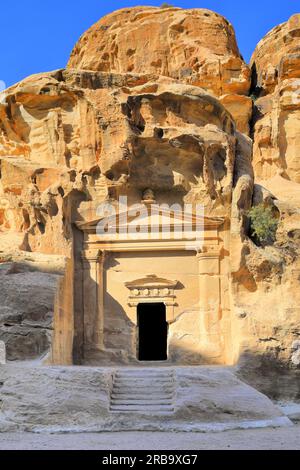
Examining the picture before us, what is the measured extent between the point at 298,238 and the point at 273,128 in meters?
12.7

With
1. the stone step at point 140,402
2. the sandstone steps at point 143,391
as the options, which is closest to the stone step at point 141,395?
the sandstone steps at point 143,391

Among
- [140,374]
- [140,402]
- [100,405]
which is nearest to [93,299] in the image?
[140,374]

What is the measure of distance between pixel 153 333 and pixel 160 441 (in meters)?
13.9

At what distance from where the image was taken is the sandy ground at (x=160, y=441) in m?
9.86

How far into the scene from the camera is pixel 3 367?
45.7 ft

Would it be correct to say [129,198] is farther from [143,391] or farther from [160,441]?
[160,441]

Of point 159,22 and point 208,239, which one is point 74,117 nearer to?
point 208,239

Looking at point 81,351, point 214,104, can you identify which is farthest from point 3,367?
point 214,104

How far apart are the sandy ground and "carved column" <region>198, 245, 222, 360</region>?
6.53 meters

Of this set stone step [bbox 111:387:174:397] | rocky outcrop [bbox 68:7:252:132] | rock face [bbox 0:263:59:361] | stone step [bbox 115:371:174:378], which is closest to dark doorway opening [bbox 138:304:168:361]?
rock face [bbox 0:263:59:361]

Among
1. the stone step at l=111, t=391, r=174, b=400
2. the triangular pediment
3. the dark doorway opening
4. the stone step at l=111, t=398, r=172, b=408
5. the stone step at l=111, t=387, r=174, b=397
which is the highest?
the triangular pediment

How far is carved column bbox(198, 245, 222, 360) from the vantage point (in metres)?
18.9

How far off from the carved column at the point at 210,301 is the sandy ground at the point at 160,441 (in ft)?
21.4

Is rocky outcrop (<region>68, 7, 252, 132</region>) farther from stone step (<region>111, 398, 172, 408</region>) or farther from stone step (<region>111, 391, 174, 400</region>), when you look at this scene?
stone step (<region>111, 398, 172, 408</region>)
